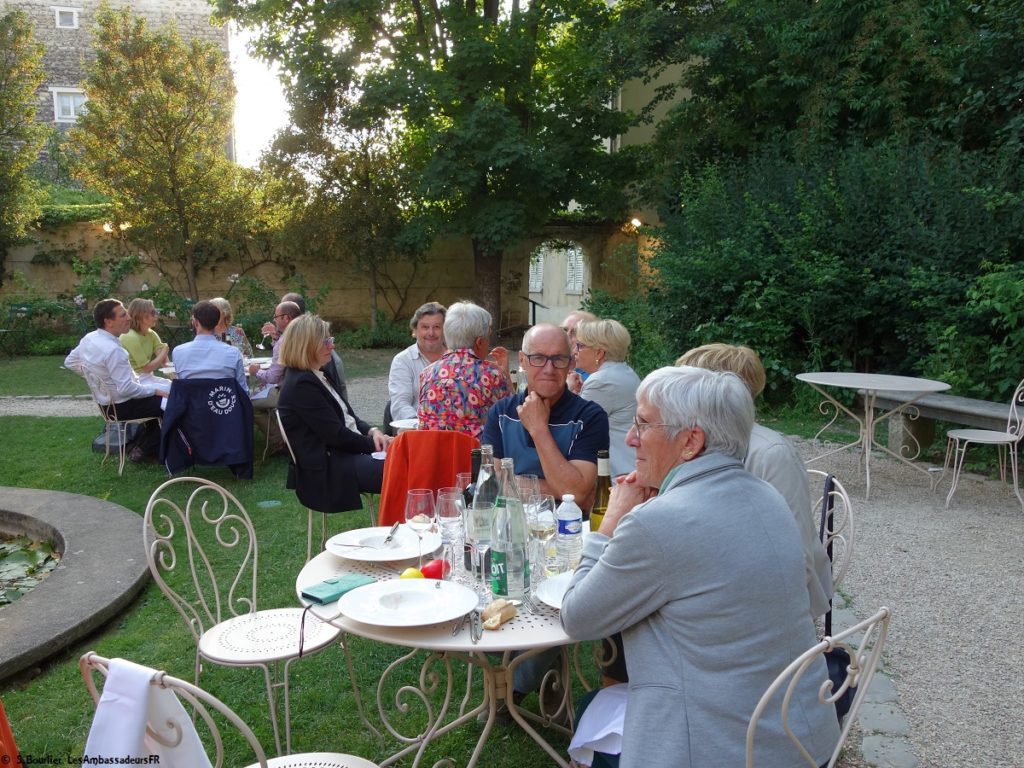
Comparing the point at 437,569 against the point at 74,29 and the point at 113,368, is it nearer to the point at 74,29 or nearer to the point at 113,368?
the point at 113,368

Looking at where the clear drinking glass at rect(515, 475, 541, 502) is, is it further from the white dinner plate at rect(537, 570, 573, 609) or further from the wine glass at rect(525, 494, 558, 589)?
the white dinner plate at rect(537, 570, 573, 609)

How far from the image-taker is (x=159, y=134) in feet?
47.8

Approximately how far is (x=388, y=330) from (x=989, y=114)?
1129cm

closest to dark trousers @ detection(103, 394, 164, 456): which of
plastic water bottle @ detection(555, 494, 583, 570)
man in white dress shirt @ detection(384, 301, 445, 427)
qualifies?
man in white dress shirt @ detection(384, 301, 445, 427)

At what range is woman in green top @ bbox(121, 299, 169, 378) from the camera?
23.0 ft

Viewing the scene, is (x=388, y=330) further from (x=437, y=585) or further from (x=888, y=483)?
(x=437, y=585)

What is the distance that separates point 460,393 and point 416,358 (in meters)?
1.52

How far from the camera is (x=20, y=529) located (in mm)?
5023

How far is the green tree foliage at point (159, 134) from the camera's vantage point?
1438 centimetres

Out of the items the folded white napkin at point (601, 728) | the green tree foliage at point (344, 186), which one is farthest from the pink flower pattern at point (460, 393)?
the green tree foliage at point (344, 186)

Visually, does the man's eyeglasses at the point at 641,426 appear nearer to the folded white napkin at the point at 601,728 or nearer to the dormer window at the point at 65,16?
the folded white napkin at the point at 601,728

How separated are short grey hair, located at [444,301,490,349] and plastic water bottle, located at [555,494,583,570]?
5.03 ft

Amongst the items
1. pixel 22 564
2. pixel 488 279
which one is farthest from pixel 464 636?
pixel 488 279

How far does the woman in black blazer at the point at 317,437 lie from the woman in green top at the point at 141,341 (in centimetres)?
375
